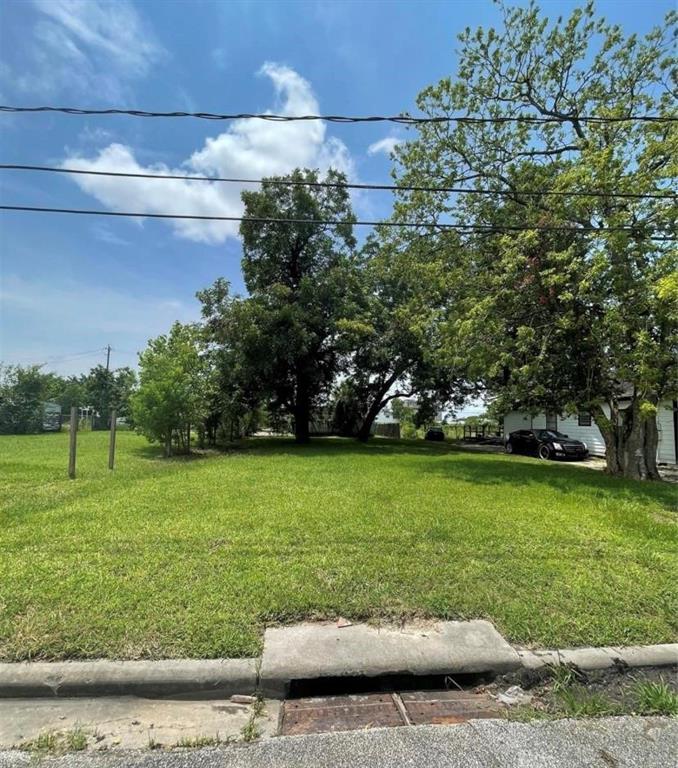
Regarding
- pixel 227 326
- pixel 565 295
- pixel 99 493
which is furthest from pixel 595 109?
pixel 99 493

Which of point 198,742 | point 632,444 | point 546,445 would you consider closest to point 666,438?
point 546,445

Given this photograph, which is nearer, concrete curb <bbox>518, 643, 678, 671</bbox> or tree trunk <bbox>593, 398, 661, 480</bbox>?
concrete curb <bbox>518, 643, 678, 671</bbox>

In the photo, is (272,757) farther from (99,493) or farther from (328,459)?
(328,459)

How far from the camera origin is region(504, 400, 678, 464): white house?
17.1m

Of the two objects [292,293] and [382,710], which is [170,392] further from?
[382,710]

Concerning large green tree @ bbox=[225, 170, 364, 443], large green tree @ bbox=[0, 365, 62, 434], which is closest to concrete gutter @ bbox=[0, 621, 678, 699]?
large green tree @ bbox=[225, 170, 364, 443]

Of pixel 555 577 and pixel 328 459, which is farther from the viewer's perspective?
pixel 328 459

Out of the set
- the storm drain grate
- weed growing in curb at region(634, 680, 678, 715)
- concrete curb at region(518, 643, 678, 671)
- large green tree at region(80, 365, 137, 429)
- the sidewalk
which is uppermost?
large green tree at region(80, 365, 137, 429)

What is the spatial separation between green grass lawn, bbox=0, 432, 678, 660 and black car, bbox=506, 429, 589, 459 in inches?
438

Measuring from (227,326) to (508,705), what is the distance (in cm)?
1522

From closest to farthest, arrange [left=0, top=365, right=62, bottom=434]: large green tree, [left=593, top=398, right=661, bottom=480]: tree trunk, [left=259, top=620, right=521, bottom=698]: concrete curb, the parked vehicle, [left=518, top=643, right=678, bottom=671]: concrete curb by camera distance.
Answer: [left=259, top=620, right=521, bottom=698]: concrete curb → [left=518, top=643, right=678, bottom=671]: concrete curb → [left=593, top=398, right=661, bottom=480]: tree trunk → [left=0, top=365, right=62, bottom=434]: large green tree → the parked vehicle

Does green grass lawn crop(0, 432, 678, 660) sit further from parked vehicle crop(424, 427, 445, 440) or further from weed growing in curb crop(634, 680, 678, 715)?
parked vehicle crop(424, 427, 445, 440)

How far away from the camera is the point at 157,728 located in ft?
7.98

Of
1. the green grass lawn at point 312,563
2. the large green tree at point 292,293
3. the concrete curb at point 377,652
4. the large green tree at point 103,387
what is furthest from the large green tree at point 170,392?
the large green tree at point 103,387
